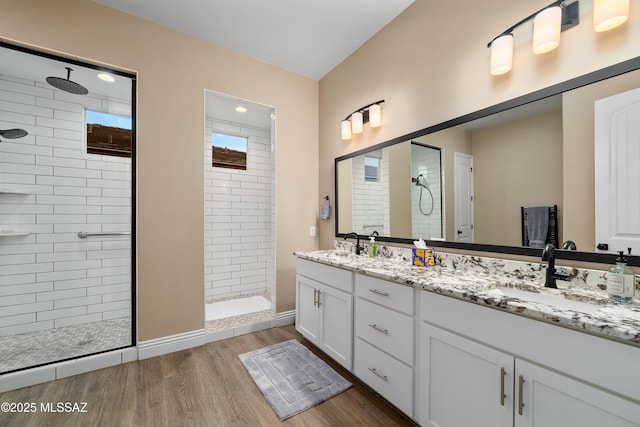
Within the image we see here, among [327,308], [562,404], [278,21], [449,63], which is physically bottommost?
[327,308]

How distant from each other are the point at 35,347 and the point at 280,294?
2092 millimetres

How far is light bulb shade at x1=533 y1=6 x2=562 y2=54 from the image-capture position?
1.27 m

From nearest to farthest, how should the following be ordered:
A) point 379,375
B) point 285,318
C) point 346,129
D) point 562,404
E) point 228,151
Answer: point 562,404, point 379,375, point 346,129, point 285,318, point 228,151

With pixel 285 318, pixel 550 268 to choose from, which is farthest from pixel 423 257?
pixel 285 318

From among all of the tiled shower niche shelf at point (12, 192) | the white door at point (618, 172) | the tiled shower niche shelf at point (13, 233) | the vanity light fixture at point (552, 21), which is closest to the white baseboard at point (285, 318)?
the tiled shower niche shelf at point (13, 233)

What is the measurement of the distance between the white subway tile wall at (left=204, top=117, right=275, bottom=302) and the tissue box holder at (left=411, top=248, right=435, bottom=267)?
211cm

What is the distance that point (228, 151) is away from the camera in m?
3.65

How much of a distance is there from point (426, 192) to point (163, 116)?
7.89ft

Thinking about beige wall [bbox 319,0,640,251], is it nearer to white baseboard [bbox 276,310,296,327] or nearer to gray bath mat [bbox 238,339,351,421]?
white baseboard [bbox 276,310,296,327]

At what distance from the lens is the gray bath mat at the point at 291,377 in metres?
1.64

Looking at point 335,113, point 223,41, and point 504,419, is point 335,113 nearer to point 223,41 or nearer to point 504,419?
point 223,41

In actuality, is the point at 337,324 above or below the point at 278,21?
below

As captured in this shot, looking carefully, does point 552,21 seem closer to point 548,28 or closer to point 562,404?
point 548,28

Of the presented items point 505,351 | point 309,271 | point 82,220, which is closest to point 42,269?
point 82,220
